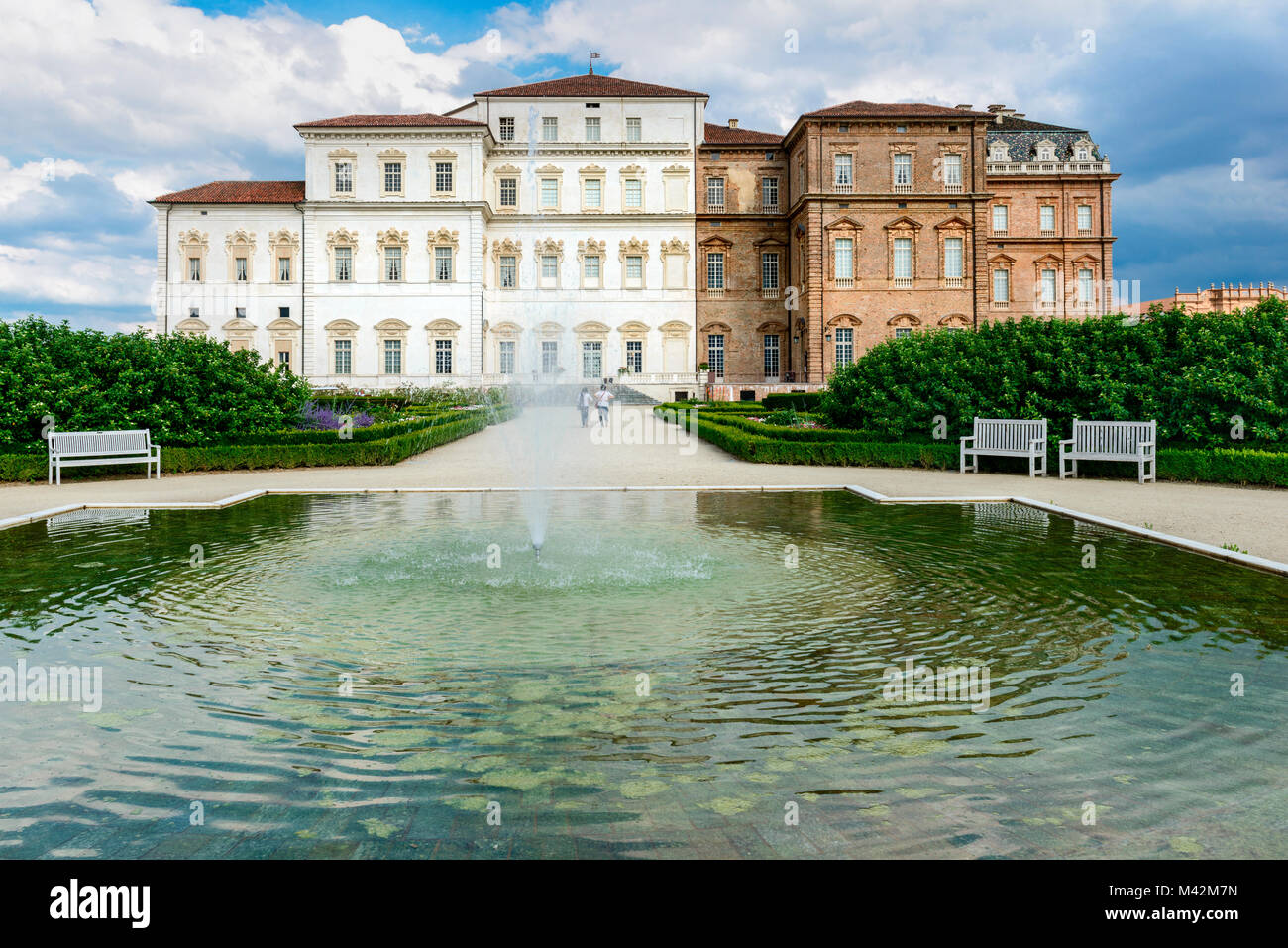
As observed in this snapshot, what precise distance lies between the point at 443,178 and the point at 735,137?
14867 millimetres

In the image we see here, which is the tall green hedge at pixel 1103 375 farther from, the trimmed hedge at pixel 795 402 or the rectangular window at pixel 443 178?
the rectangular window at pixel 443 178

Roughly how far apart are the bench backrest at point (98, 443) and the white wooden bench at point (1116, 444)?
1388 centimetres

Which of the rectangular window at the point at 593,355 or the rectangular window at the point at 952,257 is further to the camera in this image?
the rectangular window at the point at 593,355

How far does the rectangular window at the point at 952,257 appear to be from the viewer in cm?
4359

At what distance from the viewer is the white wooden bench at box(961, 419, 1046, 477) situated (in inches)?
560

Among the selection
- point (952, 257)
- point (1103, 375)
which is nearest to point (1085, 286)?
point (952, 257)

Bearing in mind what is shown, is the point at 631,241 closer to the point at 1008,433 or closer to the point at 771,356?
the point at 771,356

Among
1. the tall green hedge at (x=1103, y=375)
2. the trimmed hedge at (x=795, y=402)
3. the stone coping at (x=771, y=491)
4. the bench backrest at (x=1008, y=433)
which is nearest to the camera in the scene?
the stone coping at (x=771, y=491)

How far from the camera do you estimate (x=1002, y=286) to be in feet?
161

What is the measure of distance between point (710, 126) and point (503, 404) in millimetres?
20627

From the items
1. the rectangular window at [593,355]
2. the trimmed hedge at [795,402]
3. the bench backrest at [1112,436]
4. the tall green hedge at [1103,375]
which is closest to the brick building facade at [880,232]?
the rectangular window at [593,355]

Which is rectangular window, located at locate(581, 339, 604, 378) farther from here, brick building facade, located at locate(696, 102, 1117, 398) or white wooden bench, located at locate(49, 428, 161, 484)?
white wooden bench, located at locate(49, 428, 161, 484)
